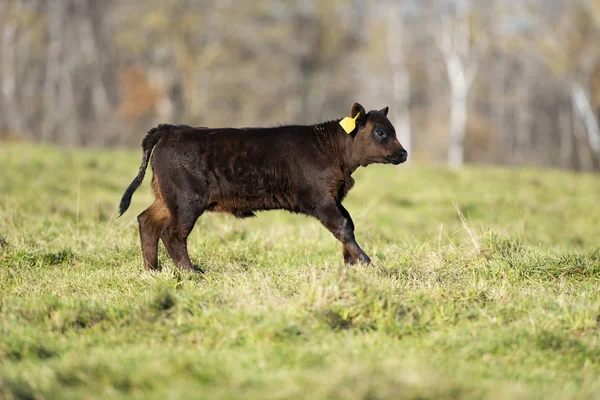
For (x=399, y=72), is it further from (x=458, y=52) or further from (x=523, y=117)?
(x=523, y=117)

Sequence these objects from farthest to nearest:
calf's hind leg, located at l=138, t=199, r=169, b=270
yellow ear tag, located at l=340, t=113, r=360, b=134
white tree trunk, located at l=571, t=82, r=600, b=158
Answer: white tree trunk, located at l=571, t=82, r=600, b=158 < yellow ear tag, located at l=340, t=113, r=360, b=134 < calf's hind leg, located at l=138, t=199, r=169, b=270

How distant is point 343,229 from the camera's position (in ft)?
23.0

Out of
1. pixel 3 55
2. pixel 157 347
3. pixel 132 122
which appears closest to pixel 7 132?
pixel 3 55

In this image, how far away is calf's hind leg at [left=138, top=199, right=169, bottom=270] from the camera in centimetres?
730

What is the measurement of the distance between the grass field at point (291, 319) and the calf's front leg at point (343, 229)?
0.32 meters

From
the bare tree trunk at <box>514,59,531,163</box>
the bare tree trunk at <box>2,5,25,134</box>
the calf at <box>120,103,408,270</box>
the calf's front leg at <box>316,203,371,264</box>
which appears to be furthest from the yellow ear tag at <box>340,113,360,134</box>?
the bare tree trunk at <box>514,59,531,163</box>

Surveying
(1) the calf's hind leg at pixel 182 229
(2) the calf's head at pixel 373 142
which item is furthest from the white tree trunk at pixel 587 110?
(1) the calf's hind leg at pixel 182 229

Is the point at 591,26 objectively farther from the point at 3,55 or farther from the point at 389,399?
the point at 389,399

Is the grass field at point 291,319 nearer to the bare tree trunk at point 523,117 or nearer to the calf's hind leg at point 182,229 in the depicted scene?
the calf's hind leg at point 182,229

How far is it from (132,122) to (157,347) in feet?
124

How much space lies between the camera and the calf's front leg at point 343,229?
6.98 m

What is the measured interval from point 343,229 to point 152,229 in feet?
6.20

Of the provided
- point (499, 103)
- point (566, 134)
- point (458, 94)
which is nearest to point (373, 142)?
point (458, 94)

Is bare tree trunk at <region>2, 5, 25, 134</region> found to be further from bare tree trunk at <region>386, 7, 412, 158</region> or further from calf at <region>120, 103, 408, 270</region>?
calf at <region>120, 103, 408, 270</region>
